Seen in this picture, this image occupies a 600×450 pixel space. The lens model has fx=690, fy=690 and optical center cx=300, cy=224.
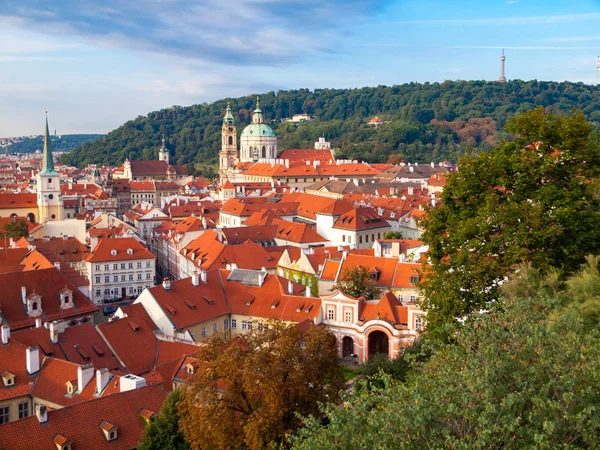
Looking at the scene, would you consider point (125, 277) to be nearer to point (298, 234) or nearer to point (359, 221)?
point (298, 234)

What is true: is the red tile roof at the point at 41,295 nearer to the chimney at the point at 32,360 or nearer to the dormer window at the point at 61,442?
the chimney at the point at 32,360

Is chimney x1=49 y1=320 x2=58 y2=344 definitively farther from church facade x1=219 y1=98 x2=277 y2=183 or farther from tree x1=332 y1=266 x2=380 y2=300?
church facade x1=219 y1=98 x2=277 y2=183

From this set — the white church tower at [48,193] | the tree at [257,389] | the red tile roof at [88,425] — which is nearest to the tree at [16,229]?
the white church tower at [48,193]

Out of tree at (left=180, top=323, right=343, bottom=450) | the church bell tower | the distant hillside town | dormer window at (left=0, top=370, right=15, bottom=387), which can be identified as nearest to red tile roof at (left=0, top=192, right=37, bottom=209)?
the distant hillside town

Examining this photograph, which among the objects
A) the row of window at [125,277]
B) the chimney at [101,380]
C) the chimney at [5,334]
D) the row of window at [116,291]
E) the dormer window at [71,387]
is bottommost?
the row of window at [116,291]

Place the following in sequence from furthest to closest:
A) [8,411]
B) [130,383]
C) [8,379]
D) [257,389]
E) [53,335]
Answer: [53,335]
[8,379]
[8,411]
[130,383]
[257,389]

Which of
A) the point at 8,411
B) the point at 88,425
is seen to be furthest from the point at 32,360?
Result: the point at 88,425
